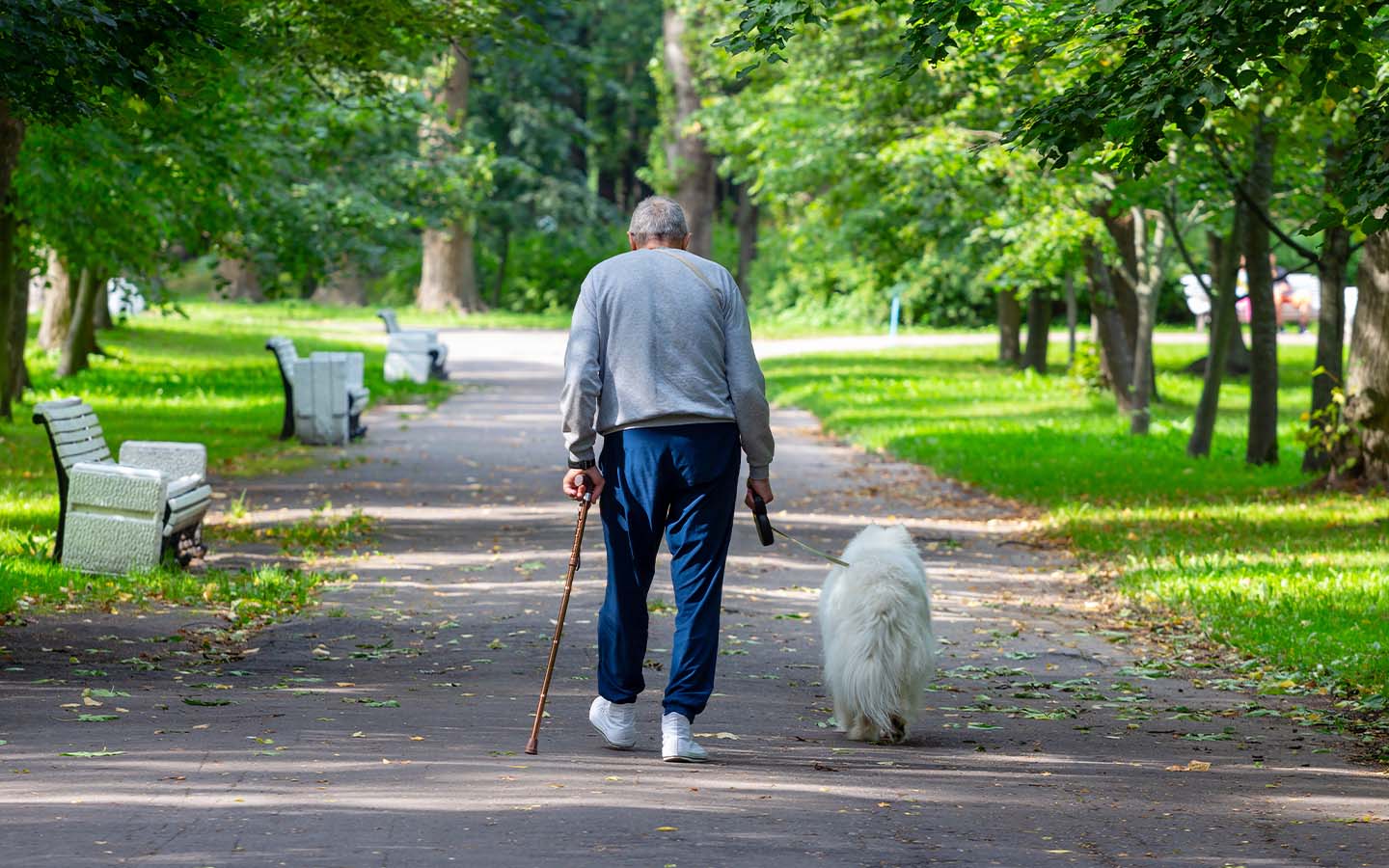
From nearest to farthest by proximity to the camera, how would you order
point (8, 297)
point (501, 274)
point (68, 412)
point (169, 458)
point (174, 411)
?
1. point (68, 412)
2. point (169, 458)
3. point (8, 297)
4. point (174, 411)
5. point (501, 274)

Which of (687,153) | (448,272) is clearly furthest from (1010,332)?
(448,272)

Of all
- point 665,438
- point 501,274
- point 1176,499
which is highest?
point 501,274

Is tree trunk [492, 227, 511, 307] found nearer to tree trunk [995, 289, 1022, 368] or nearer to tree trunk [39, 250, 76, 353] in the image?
tree trunk [995, 289, 1022, 368]

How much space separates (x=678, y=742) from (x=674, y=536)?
756mm

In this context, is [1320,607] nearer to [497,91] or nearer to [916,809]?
[916,809]

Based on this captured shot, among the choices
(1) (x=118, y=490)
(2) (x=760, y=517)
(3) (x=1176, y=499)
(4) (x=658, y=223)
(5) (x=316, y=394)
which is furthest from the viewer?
(5) (x=316, y=394)

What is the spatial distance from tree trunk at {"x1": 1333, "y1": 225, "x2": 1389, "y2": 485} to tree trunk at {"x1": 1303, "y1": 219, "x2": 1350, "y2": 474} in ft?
1.36

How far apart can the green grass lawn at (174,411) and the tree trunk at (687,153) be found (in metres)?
8.32

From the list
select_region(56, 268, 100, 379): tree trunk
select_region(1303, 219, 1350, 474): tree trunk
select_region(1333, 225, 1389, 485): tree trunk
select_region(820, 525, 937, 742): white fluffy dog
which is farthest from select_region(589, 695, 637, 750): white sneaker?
select_region(56, 268, 100, 379): tree trunk

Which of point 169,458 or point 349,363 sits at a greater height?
point 349,363

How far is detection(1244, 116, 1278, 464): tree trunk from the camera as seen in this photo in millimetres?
18578

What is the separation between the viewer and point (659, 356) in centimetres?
691

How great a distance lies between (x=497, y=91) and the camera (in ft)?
196

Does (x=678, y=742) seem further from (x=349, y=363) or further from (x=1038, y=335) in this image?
(x=1038, y=335)
